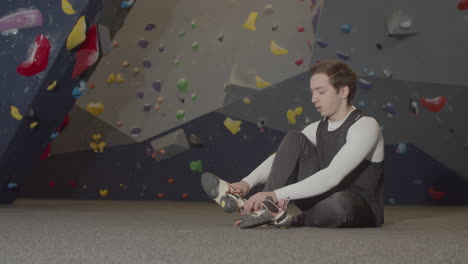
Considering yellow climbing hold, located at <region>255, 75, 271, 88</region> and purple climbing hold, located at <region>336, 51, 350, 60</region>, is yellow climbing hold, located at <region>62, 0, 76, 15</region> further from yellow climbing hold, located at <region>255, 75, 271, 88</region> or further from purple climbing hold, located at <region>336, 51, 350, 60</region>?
purple climbing hold, located at <region>336, 51, 350, 60</region>

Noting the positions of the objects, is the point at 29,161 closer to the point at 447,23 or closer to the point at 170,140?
the point at 170,140

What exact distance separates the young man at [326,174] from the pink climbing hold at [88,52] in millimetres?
1715

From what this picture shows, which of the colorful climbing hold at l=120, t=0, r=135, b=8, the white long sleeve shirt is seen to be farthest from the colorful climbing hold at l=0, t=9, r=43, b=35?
the white long sleeve shirt

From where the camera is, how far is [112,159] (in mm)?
5391

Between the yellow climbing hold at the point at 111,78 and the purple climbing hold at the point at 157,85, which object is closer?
the purple climbing hold at the point at 157,85

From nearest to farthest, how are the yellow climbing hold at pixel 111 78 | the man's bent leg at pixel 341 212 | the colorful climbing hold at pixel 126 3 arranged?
the man's bent leg at pixel 341 212 < the colorful climbing hold at pixel 126 3 < the yellow climbing hold at pixel 111 78

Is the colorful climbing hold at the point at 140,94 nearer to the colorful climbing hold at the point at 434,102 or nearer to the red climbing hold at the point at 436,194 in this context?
the colorful climbing hold at the point at 434,102

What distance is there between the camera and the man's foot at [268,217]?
6.83 feet

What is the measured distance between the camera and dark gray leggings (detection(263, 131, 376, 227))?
225cm

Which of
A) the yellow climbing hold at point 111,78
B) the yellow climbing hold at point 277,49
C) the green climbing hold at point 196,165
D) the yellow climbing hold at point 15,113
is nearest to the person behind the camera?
the yellow climbing hold at point 15,113

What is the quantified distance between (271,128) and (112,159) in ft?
4.80

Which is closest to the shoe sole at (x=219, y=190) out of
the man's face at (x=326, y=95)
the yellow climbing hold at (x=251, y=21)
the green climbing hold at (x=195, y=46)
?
the man's face at (x=326, y=95)

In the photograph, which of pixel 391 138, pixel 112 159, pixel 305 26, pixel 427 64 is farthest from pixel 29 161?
pixel 427 64

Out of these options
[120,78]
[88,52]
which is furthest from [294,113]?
[88,52]
